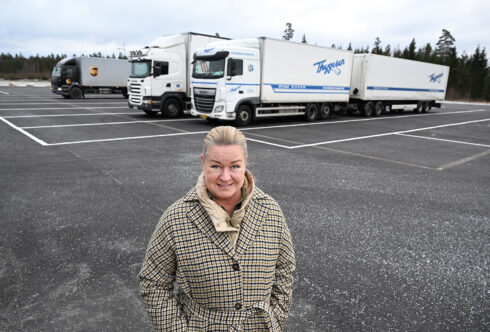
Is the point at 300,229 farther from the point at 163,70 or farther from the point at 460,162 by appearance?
the point at 163,70

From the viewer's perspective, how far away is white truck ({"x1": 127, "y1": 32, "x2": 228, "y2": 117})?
1633 cm

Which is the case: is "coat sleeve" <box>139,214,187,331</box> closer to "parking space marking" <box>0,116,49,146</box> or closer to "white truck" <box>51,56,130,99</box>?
"parking space marking" <box>0,116,49,146</box>

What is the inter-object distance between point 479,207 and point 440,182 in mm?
1559

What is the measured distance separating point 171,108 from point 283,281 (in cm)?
1655

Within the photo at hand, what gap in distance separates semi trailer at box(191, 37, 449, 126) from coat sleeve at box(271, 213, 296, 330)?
12927 millimetres

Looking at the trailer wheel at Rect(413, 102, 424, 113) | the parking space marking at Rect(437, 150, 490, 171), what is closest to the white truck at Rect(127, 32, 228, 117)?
the parking space marking at Rect(437, 150, 490, 171)

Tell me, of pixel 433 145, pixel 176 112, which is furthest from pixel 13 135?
pixel 433 145

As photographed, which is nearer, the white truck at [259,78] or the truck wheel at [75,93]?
the white truck at [259,78]

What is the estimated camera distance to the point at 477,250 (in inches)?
174

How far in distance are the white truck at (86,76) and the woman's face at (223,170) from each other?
96.3ft

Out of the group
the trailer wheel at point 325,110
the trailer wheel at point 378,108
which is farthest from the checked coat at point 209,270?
the trailer wheel at point 378,108

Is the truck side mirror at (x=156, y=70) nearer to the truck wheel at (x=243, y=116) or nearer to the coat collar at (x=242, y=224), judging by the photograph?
the truck wheel at (x=243, y=116)

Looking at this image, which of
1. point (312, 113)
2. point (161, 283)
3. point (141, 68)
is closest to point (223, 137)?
point (161, 283)

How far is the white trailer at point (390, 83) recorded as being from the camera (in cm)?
2045
